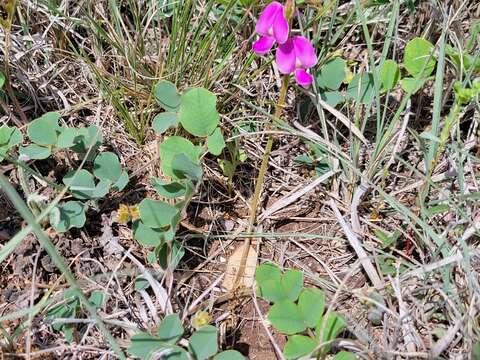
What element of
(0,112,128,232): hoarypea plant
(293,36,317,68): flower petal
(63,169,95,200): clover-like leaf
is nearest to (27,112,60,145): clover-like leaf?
(0,112,128,232): hoarypea plant

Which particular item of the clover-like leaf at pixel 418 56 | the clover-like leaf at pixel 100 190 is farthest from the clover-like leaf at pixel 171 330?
the clover-like leaf at pixel 418 56

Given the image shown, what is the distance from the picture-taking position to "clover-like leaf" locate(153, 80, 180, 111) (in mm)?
1595

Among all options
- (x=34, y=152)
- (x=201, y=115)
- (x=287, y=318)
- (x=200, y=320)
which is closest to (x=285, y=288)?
(x=287, y=318)

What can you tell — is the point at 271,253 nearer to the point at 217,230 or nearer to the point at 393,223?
the point at 217,230

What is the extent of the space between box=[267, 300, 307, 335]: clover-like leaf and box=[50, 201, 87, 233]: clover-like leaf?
523 mm

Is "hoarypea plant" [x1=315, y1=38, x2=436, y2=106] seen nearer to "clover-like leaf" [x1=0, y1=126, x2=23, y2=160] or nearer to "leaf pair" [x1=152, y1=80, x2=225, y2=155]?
"leaf pair" [x1=152, y1=80, x2=225, y2=155]

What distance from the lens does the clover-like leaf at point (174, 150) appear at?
60.2 inches

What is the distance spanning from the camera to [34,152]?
5.17 feet

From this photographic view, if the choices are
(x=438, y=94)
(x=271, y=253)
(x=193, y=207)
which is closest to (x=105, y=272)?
(x=193, y=207)

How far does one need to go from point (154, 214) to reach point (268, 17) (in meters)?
0.52

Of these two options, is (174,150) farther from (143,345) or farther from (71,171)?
(143,345)

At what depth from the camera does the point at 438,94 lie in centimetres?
157

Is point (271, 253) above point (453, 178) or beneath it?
beneath

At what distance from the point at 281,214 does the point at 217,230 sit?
7.2 inches
